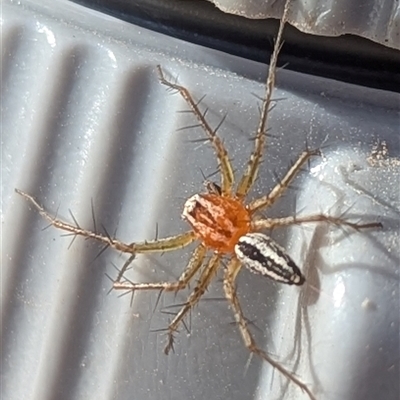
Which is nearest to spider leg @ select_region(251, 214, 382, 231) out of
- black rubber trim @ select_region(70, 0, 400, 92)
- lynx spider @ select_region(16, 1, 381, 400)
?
lynx spider @ select_region(16, 1, 381, 400)

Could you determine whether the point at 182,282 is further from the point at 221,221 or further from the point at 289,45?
the point at 289,45

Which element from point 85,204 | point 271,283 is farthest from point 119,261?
point 271,283

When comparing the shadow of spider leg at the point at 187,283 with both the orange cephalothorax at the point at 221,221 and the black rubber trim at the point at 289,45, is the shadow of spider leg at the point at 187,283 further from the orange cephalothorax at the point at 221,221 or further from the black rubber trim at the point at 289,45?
the black rubber trim at the point at 289,45

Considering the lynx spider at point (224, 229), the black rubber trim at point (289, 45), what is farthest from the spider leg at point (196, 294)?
the black rubber trim at point (289, 45)

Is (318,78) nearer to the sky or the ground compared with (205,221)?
nearer to the sky

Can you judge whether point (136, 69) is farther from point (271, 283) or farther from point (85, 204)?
point (271, 283)

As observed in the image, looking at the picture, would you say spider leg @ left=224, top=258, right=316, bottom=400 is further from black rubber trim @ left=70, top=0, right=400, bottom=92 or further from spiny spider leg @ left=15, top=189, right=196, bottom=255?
black rubber trim @ left=70, top=0, right=400, bottom=92

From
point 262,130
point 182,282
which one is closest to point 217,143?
point 262,130
